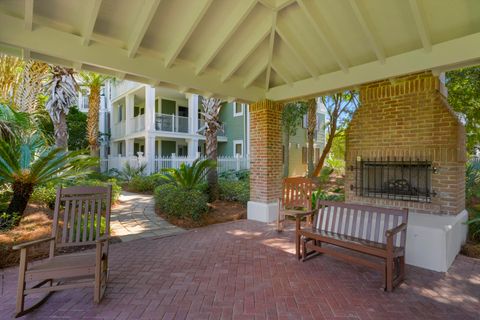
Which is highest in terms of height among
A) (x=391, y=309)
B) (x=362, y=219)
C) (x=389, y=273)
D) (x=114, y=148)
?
(x=114, y=148)

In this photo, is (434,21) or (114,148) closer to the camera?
(434,21)

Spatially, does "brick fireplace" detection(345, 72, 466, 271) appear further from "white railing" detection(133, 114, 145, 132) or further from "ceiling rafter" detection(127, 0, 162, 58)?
"white railing" detection(133, 114, 145, 132)

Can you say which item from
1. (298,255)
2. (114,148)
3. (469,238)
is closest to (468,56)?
(469,238)

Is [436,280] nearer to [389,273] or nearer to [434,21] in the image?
[389,273]

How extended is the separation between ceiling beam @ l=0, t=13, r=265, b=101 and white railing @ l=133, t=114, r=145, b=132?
37.7 ft

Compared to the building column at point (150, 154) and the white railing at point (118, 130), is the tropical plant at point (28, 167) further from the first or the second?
the white railing at point (118, 130)

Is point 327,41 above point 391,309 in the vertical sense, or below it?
above

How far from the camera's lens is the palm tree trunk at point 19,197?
4.70 meters

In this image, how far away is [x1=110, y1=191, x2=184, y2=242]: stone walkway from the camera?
5.61 m

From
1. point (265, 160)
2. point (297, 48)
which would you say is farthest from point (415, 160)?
point (265, 160)

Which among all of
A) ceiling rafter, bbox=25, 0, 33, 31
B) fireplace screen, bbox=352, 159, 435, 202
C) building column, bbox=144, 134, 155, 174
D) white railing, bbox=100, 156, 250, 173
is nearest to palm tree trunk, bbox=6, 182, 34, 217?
ceiling rafter, bbox=25, 0, 33, 31

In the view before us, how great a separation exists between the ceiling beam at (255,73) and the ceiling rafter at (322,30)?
4.76ft

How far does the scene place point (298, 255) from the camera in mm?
4207

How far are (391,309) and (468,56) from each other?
12.2ft
